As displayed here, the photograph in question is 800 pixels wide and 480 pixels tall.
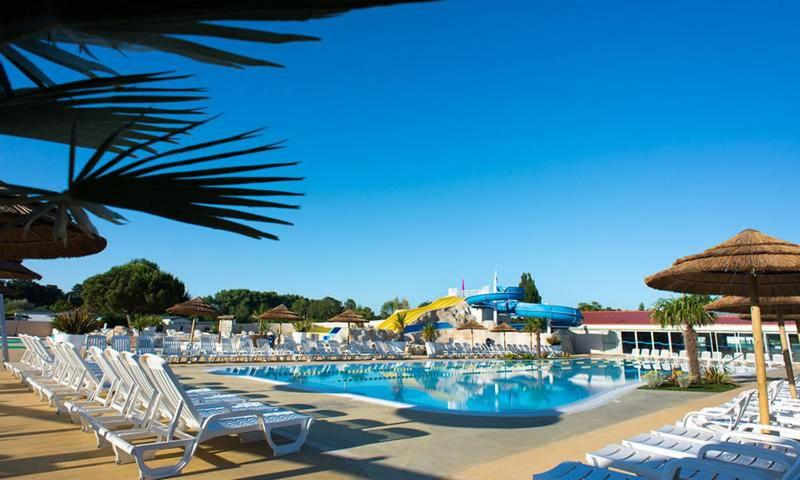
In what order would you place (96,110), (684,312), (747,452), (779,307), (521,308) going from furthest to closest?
(521,308), (684,312), (779,307), (747,452), (96,110)

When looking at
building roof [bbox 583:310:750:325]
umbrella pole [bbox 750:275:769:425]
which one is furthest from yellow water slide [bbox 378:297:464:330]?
umbrella pole [bbox 750:275:769:425]

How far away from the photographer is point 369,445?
5027 millimetres

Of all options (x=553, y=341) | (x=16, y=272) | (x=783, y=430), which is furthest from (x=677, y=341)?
(x=16, y=272)

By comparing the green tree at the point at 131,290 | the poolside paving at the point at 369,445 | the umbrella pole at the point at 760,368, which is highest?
the green tree at the point at 131,290

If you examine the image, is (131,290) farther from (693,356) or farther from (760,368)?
(760,368)

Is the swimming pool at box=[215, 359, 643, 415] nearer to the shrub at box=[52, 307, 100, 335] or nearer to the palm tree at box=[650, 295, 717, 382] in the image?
the palm tree at box=[650, 295, 717, 382]

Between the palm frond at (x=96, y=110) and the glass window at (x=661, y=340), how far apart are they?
3473 centimetres

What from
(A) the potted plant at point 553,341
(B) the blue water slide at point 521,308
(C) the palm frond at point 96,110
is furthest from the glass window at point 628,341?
(C) the palm frond at point 96,110

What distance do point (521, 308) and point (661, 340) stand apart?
9.14 m

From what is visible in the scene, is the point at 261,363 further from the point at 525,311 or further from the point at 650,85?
the point at 525,311

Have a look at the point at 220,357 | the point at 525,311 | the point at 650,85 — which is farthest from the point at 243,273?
the point at 525,311

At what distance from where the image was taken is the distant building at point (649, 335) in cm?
2789

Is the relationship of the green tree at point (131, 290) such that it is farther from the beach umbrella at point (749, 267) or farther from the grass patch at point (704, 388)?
the beach umbrella at point (749, 267)

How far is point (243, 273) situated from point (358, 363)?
7775 millimetres
